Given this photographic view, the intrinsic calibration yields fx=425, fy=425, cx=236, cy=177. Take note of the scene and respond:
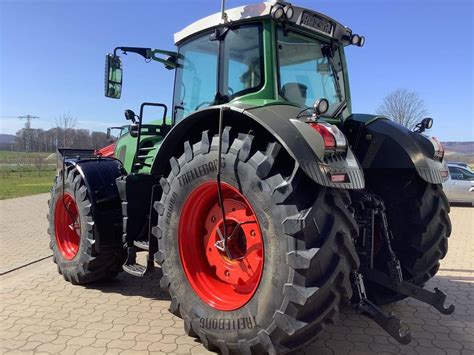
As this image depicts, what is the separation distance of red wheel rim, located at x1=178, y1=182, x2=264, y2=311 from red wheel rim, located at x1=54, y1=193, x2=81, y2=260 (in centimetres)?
235

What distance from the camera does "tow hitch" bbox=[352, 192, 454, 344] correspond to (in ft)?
10.3

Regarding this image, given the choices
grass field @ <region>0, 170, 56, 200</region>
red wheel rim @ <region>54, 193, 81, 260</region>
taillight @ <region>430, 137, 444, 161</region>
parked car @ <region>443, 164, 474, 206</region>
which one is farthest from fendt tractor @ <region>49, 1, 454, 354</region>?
grass field @ <region>0, 170, 56, 200</region>

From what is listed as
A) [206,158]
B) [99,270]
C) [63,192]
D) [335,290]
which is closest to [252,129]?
[206,158]

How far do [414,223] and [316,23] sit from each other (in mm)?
1982

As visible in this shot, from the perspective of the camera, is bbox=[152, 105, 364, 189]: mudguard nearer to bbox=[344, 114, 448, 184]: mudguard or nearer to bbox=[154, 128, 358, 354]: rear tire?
bbox=[154, 128, 358, 354]: rear tire

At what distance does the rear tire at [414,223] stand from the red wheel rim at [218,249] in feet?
4.32

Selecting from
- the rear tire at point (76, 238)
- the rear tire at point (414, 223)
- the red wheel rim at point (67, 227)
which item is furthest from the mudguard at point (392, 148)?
the red wheel rim at point (67, 227)

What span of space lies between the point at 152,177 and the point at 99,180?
90cm

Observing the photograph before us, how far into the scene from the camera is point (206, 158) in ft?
10.4

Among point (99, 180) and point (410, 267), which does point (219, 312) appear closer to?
point (410, 267)

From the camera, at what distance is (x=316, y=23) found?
146 inches

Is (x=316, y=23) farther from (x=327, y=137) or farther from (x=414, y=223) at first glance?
(x=414, y=223)

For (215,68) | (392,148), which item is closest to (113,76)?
(215,68)

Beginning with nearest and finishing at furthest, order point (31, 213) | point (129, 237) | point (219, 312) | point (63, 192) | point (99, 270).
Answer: point (219, 312) → point (129, 237) → point (99, 270) → point (63, 192) → point (31, 213)
